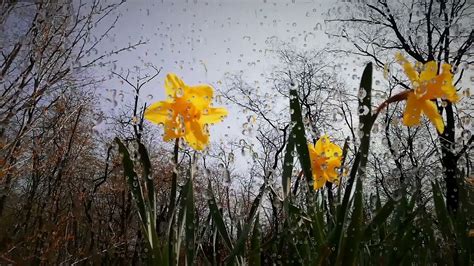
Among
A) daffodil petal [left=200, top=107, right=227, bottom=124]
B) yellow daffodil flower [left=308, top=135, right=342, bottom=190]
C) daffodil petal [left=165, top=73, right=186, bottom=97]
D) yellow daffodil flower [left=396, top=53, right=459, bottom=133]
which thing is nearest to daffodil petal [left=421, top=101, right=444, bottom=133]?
yellow daffodil flower [left=396, top=53, right=459, bottom=133]

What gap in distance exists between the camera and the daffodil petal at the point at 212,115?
115 centimetres

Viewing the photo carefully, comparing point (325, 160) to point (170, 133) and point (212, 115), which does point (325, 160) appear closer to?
point (212, 115)

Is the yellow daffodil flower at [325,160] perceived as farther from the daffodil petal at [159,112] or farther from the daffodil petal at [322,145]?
A: the daffodil petal at [159,112]

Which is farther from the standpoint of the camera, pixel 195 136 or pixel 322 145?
pixel 322 145

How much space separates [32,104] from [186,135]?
234 centimetres

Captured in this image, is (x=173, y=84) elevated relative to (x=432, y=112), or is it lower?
elevated

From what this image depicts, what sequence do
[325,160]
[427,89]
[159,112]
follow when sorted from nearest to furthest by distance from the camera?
[427,89], [159,112], [325,160]

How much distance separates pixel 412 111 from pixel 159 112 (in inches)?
31.0

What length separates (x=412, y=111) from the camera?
102 centimetres

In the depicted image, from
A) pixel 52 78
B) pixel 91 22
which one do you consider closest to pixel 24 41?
pixel 52 78

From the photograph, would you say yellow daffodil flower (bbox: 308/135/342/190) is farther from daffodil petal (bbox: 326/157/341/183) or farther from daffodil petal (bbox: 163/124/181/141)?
daffodil petal (bbox: 163/124/181/141)

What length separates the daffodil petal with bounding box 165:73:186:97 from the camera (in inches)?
43.5

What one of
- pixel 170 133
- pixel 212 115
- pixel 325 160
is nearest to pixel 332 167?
pixel 325 160

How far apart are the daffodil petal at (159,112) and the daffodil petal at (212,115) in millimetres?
114
